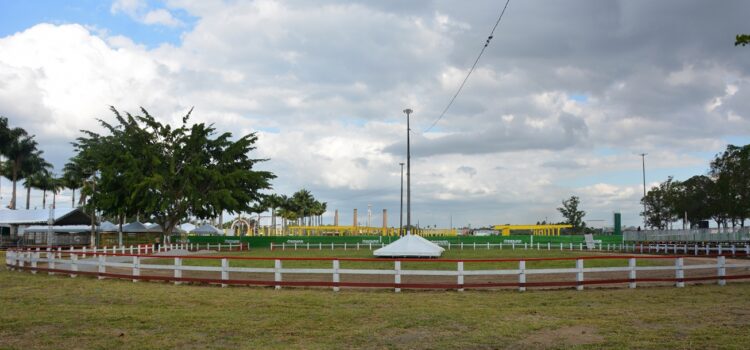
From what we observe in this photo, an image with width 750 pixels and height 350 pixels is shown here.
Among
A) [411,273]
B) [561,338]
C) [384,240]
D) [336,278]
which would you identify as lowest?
[384,240]

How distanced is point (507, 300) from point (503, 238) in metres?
57.1

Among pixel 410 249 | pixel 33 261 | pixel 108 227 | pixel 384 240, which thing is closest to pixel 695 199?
pixel 384 240

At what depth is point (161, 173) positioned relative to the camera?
59812mm

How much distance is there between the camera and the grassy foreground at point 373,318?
9.94 m

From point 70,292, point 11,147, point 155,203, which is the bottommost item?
point 70,292

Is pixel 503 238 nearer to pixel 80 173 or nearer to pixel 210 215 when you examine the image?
pixel 210 215

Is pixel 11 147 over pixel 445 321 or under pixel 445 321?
over

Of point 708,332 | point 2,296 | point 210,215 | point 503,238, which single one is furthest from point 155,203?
point 708,332

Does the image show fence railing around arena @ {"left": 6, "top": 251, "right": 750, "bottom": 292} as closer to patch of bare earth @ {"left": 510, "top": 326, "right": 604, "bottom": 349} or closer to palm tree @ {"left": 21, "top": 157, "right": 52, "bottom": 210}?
patch of bare earth @ {"left": 510, "top": 326, "right": 604, "bottom": 349}

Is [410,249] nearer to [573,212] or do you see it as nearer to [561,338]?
[561,338]

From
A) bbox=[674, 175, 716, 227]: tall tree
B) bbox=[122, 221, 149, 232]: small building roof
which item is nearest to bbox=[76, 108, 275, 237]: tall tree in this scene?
bbox=[122, 221, 149, 232]: small building roof

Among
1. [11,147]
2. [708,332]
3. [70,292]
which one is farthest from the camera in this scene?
[11,147]

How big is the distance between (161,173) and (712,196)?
73.6m

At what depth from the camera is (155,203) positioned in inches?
2291
